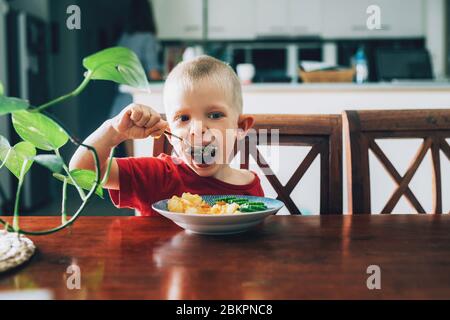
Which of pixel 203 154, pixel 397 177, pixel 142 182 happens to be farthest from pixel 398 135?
pixel 142 182

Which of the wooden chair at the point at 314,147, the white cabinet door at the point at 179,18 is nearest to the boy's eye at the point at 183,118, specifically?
the wooden chair at the point at 314,147

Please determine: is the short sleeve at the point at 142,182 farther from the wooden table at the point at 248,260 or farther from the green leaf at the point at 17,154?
the green leaf at the point at 17,154

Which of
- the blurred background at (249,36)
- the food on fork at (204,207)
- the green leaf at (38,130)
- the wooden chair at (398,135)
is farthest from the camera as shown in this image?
the blurred background at (249,36)

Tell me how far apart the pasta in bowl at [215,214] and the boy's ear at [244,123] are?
0.99 ft

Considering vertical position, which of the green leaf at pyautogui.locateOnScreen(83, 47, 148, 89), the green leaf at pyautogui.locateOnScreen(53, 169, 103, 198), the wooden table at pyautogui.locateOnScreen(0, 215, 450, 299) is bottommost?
the wooden table at pyautogui.locateOnScreen(0, 215, 450, 299)

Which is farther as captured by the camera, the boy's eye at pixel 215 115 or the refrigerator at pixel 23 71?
the refrigerator at pixel 23 71

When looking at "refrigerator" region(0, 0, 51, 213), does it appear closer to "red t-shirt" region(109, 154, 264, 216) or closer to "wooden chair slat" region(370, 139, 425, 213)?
"red t-shirt" region(109, 154, 264, 216)

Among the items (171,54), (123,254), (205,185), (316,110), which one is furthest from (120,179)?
(171,54)

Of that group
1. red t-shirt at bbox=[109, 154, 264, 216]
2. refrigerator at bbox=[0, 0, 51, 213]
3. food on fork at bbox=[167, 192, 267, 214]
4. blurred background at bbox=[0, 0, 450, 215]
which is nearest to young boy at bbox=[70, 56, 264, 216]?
red t-shirt at bbox=[109, 154, 264, 216]

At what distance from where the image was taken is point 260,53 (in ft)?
15.9

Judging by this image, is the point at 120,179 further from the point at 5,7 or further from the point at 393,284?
the point at 5,7

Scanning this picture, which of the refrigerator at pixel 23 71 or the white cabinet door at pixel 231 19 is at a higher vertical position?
the white cabinet door at pixel 231 19

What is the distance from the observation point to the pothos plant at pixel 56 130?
0.58 meters

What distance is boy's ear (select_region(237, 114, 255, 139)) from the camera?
1122 mm
